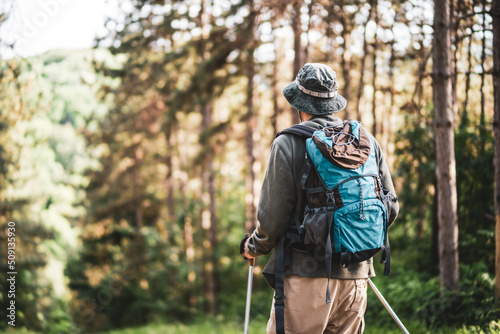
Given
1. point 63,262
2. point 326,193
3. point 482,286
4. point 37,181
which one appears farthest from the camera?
point 63,262

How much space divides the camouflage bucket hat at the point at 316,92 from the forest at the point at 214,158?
8.76ft

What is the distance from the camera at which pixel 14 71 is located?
647cm

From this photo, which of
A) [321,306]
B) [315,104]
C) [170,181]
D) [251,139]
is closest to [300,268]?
[321,306]

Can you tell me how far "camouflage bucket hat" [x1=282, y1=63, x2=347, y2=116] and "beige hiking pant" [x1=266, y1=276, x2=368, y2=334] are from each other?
104 centimetres

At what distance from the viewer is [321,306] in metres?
2.38

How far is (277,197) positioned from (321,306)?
67 cm

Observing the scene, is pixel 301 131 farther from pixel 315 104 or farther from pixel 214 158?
pixel 214 158

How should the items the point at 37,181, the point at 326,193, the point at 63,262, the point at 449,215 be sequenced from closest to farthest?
the point at 326,193
the point at 449,215
the point at 37,181
the point at 63,262

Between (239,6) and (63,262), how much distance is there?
12884 mm

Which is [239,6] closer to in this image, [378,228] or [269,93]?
[269,93]

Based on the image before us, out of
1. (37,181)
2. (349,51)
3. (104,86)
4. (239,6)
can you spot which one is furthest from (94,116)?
(349,51)

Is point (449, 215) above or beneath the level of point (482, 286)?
above

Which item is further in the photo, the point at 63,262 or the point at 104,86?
the point at 63,262

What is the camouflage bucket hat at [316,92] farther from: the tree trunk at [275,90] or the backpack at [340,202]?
the tree trunk at [275,90]
